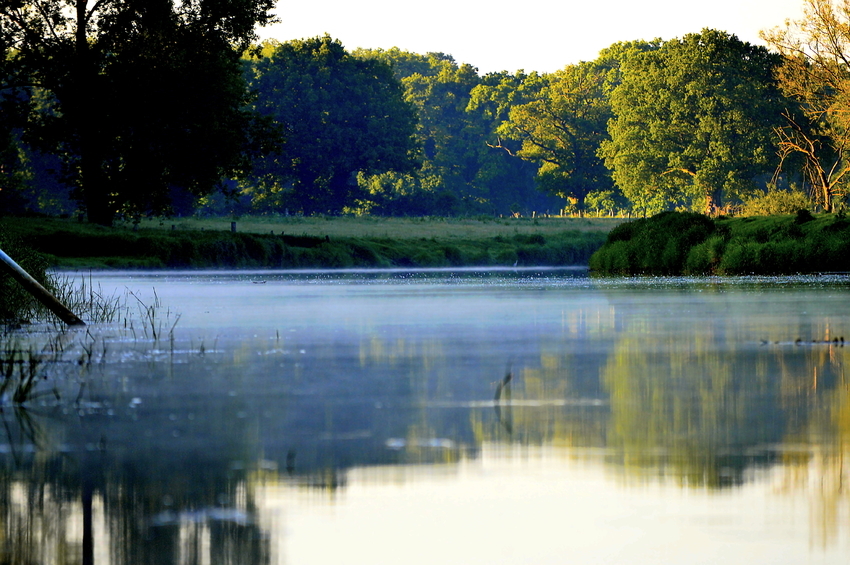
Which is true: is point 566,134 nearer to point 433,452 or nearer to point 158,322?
point 158,322

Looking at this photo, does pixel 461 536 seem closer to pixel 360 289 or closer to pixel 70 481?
pixel 70 481

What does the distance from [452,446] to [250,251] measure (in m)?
45.7

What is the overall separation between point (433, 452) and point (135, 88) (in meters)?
43.8

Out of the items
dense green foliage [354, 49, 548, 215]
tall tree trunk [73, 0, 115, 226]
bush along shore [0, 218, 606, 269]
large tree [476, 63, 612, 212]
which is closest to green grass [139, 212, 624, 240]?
bush along shore [0, 218, 606, 269]

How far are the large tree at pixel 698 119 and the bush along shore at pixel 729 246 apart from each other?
45.2 metres

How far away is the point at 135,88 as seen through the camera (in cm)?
4825

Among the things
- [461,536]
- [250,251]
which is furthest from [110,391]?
[250,251]

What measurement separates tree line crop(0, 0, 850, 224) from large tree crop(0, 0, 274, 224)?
0.25 feet

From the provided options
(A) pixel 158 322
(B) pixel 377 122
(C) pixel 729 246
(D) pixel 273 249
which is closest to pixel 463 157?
(B) pixel 377 122

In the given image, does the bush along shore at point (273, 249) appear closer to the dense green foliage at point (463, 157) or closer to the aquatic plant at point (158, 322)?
the aquatic plant at point (158, 322)

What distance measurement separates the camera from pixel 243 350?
12.9 metres

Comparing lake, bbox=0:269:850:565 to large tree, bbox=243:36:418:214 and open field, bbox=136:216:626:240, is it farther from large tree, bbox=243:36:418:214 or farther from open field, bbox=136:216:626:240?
large tree, bbox=243:36:418:214

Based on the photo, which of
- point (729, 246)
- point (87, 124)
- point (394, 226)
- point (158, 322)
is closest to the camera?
point (158, 322)

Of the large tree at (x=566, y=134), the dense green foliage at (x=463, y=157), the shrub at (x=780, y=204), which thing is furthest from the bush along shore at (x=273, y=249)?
the dense green foliage at (x=463, y=157)
